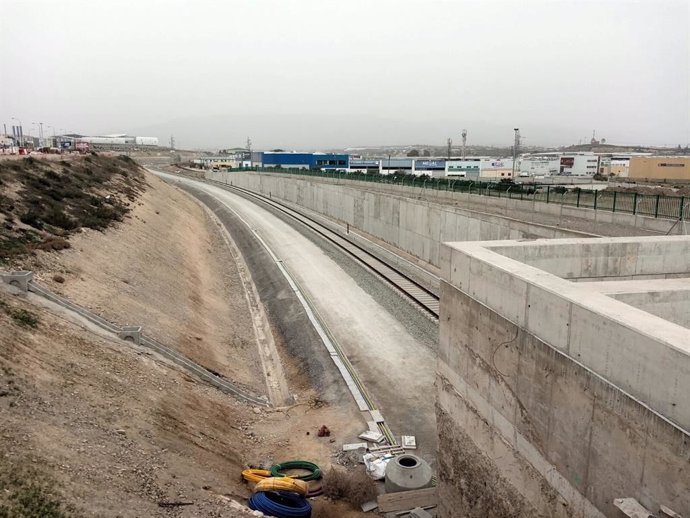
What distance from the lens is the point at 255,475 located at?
39.7 ft

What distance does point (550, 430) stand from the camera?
8328 millimetres

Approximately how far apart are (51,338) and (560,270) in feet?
40.5

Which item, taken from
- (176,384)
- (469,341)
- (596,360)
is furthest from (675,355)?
(176,384)

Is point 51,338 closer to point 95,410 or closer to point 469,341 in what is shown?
point 95,410

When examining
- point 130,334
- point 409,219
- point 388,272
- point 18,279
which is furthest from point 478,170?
point 18,279

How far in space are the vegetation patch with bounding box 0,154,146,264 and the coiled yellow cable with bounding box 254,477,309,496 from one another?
475 inches

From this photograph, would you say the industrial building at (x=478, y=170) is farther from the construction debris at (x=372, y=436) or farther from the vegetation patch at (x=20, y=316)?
the vegetation patch at (x=20, y=316)

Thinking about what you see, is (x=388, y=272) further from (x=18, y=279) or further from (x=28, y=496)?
(x=28, y=496)

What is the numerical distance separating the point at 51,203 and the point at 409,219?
22.6 metres

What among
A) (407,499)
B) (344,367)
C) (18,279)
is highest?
(18,279)

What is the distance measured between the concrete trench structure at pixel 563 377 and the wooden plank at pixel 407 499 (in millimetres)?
361

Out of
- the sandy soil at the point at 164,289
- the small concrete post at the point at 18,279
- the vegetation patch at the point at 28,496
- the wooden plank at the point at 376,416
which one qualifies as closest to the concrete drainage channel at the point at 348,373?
the wooden plank at the point at 376,416

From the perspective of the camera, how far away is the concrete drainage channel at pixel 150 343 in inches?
629

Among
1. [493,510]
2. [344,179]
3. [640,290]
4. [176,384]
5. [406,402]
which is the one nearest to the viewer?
[640,290]
